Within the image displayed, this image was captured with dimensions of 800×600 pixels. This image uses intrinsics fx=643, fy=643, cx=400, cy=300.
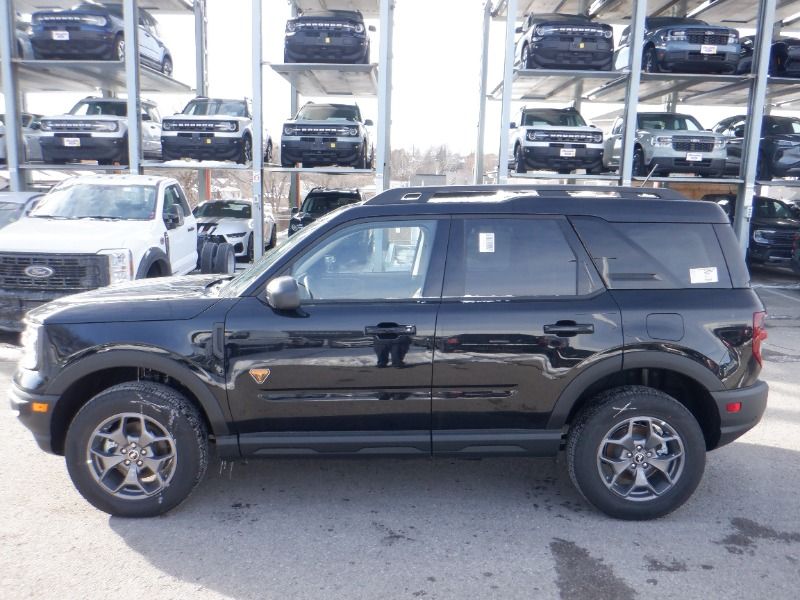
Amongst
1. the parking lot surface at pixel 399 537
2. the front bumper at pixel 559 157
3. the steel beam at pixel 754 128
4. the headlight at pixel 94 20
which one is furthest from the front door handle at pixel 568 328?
the headlight at pixel 94 20

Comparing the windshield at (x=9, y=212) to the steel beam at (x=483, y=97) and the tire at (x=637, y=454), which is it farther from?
the steel beam at (x=483, y=97)

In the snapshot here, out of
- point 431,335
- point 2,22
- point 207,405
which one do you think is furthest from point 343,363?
point 2,22

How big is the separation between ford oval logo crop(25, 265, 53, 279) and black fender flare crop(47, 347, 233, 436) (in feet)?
13.6

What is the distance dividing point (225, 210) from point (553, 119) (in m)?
7.68

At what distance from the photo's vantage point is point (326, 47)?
1345 centimetres

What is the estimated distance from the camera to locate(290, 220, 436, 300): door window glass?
3.65m

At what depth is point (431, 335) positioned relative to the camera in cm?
355

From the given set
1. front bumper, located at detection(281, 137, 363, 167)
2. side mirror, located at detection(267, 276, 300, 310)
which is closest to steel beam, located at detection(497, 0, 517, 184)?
front bumper, located at detection(281, 137, 363, 167)

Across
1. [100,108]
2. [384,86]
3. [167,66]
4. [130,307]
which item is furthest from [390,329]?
[167,66]

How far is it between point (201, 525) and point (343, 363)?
48.2 inches

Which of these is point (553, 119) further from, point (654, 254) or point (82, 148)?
point (654, 254)

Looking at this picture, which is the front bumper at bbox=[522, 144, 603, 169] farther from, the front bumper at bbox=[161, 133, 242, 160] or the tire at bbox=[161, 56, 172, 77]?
the tire at bbox=[161, 56, 172, 77]

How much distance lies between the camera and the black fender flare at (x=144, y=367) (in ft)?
11.6

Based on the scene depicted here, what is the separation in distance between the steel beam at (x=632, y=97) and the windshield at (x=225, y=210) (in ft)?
27.4
